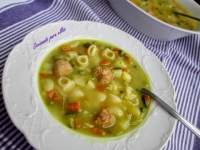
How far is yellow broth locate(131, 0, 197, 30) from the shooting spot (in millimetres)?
1523

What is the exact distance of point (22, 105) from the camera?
2.89 ft

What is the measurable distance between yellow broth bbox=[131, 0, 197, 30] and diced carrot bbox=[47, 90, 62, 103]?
695 millimetres

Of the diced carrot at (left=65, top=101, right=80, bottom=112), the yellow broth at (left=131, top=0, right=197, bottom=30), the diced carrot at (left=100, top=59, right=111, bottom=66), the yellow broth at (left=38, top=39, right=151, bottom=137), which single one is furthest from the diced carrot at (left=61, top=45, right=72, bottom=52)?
the yellow broth at (left=131, top=0, right=197, bottom=30)

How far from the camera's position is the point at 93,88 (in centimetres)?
105

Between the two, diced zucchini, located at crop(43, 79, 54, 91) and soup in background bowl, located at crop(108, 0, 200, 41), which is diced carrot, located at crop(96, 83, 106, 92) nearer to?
diced zucchini, located at crop(43, 79, 54, 91)

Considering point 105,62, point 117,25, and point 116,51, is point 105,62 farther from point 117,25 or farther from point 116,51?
point 117,25

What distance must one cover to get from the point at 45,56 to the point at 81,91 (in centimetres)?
16

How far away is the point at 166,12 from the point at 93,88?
663 millimetres

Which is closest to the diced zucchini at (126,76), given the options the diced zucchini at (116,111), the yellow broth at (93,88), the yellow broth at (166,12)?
the yellow broth at (93,88)

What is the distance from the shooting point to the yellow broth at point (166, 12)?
5.00 feet

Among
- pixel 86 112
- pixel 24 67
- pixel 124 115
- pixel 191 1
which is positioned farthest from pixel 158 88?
pixel 191 1

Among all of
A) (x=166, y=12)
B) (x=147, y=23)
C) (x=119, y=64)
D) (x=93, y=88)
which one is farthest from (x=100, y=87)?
(x=166, y=12)

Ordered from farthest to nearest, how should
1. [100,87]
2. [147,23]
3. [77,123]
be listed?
[147,23] → [100,87] → [77,123]

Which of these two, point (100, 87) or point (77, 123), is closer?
point (77, 123)
